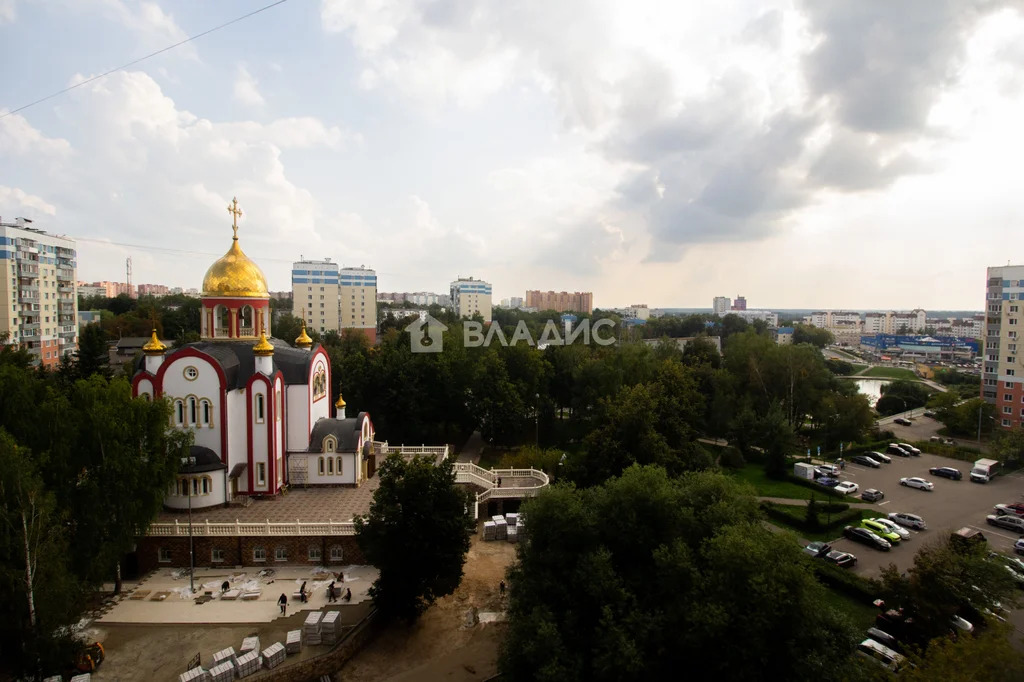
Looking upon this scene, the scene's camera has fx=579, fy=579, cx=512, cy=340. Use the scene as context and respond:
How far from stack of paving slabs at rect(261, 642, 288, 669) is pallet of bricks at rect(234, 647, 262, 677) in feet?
0.50

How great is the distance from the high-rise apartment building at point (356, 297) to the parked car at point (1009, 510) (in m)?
64.8

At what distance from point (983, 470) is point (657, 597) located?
27.2 m

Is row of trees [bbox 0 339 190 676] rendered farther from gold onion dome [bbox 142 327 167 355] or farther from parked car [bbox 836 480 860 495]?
parked car [bbox 836 480 860 495]

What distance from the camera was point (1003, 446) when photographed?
30344 millimetres

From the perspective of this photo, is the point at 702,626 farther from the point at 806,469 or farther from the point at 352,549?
the point at 806,469

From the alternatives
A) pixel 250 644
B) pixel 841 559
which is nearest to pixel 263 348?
pixel 250 644

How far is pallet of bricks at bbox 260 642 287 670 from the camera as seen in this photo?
542 inches

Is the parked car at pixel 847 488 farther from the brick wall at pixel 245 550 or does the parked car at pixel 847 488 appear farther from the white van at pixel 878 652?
the brick wall at pixel 245 550

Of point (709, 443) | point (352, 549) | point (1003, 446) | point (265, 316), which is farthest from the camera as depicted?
point (709, 443)

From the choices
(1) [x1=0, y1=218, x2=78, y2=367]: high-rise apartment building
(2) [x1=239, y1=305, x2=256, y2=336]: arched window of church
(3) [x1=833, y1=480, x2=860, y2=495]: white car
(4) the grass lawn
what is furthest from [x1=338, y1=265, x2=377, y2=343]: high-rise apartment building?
(4) the grass lawn

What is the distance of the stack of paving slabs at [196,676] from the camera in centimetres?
1285

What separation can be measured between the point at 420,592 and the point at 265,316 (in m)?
14.6

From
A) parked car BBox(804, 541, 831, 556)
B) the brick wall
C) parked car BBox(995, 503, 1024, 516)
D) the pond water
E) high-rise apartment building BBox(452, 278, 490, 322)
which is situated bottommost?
the pond water

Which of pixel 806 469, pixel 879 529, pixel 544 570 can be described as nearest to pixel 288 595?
pixel 544 570
